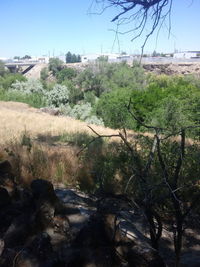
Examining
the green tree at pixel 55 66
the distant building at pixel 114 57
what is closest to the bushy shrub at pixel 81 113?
the distant building at pixel 114 57

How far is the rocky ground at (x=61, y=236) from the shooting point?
255 cm

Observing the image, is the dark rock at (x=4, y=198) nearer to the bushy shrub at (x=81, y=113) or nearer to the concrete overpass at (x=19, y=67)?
the bushy shrub at (x=81, y=113)

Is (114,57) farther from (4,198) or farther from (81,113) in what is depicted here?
(81,113)

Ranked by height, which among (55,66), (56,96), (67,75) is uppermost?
(55,66)

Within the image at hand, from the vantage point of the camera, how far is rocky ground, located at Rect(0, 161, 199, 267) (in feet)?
8.36

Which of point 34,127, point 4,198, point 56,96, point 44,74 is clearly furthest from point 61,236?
point 44,74

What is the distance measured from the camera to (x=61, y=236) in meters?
3.07

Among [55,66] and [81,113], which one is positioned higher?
[55,66]

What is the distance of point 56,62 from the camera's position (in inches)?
4114

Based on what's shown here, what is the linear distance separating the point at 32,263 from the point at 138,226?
1.53 m

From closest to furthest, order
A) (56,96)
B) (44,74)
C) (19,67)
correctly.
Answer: (56,96), (44,74), (19,67)

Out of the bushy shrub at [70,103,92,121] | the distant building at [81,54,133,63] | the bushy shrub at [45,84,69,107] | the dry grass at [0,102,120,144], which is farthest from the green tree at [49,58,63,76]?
the dry grass at [0,102,120,144]

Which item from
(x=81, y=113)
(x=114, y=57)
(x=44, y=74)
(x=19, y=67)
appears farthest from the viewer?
(x=19, y=67)

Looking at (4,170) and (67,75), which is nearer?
(4,170)
